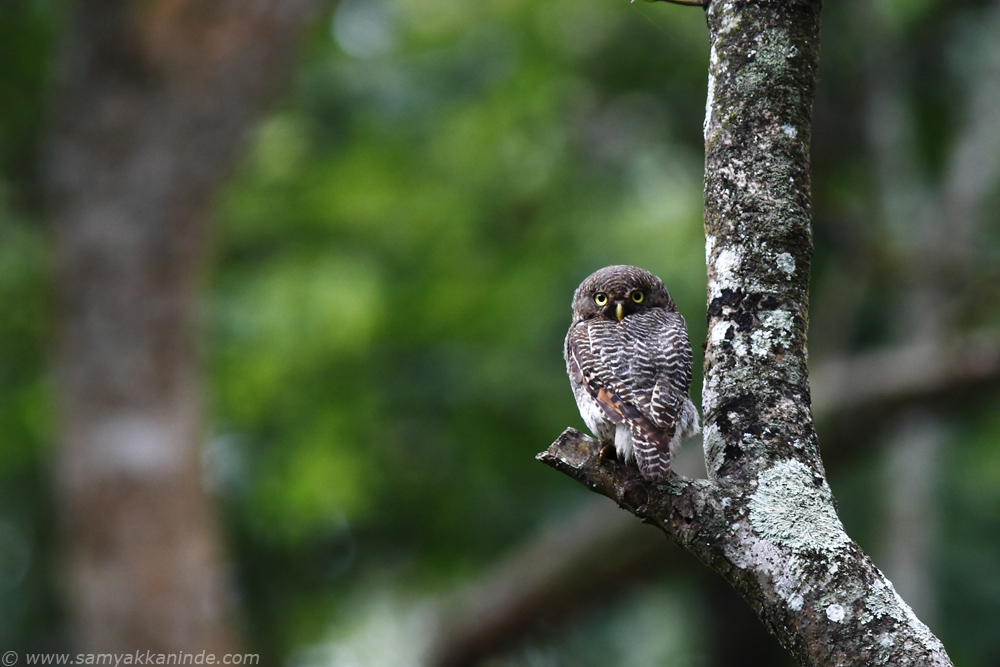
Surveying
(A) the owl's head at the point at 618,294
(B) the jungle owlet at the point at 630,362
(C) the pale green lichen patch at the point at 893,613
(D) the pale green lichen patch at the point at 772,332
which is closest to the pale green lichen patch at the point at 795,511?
(C) the pale green lichen patch at the point at 893,613

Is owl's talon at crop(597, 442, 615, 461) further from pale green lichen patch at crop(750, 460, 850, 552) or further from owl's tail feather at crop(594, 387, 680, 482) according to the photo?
pale green lichen patch at crop(750, 460, 850, 552)

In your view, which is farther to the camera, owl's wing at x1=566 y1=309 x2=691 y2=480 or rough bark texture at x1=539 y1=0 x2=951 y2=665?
owl's wing at x1=566 y1=309 x2=691 y2=480

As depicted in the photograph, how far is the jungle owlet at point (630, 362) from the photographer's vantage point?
3137 mm

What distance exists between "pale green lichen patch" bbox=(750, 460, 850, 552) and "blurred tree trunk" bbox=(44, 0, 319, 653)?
6.41m

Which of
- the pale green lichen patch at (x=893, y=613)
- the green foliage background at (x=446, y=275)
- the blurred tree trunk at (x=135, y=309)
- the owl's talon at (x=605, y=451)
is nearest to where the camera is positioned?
the pale green lichen patch at (x=893, y=613)

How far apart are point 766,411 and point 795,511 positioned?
0.29 m

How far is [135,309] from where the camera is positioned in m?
7.91

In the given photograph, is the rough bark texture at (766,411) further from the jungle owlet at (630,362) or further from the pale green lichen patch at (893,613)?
the jungle owlet at (630,362)

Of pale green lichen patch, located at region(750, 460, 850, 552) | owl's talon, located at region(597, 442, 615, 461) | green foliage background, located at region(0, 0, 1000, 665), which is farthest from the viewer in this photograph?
green foliage background, located at region(0, 0, 1000, 665)

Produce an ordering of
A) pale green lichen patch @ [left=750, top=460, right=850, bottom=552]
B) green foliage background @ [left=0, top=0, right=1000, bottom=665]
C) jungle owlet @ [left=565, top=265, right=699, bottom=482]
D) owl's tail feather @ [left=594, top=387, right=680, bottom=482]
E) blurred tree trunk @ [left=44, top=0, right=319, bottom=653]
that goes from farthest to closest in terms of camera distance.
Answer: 1. green foliage background @ [left=0, top=0, right=1000, bottom=665]
2. blurred tree trunk @ [left=44, top=0, right=319, bottom=653]
3. jungle owlet @ [left=565, top=265, right=699, bottom=482]
4. owl's tail feather @ [left=594, top=387, right=680, bottom=482]
5. pale green lichen patch @ [left=750, top=460, right=850, bottom=552]

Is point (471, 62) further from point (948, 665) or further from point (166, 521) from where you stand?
point (948, 665)

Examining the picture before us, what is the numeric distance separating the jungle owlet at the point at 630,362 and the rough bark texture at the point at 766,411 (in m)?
0.36

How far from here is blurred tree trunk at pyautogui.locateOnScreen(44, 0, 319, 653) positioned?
781 centimetres

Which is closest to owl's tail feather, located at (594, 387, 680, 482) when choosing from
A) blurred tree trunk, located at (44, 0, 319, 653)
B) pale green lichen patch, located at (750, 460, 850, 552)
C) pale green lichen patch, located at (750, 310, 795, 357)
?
pale green lichen patch, located at (750, 460, 850, 552)
